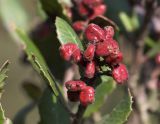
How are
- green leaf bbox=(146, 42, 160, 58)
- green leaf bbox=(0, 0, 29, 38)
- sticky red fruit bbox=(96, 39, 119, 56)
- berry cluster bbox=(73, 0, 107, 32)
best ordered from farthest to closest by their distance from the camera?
1. green leaf bbox=(0, 0, 29, 38)
2. green leaf bbox=(146, 42, 160, 58)
3. berry cluster bbox=(73, 0, 107, 32)
4. sticky red fruit bbox=(96, 39, 119, 56)

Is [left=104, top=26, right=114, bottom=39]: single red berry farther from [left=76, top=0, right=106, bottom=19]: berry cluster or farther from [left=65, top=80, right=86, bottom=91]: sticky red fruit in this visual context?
[left=76, top=0, right=106, bottom=19]: berry cluster

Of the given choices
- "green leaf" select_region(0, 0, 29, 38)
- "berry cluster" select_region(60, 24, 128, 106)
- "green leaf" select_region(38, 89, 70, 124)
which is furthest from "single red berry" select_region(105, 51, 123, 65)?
"green leaf" select_region(0, 0, 29, 38)

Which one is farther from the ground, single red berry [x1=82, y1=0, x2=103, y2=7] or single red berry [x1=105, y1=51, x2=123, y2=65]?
single red berry [x1=105, y1=51, x2=123, y2=65]

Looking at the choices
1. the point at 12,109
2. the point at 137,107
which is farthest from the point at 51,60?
the point at 12,109

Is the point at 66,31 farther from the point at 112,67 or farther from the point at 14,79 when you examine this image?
the point at 14,79

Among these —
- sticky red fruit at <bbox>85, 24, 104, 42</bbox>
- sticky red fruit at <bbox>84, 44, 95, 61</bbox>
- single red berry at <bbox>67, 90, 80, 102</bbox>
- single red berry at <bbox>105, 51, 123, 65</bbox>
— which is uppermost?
sticky red fruit at <bbox>85, 24, 104, 42</bbox>

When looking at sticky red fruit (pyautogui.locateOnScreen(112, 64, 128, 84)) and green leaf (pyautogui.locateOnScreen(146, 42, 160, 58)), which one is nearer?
sticky red fruit (pyautogui.locateOnScreen(112, 64, 128, 84))

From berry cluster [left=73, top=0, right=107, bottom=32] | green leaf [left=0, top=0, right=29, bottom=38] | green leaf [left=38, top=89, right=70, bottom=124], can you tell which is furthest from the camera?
green leaf [left=0, top=0, right=29, bottom=38]
